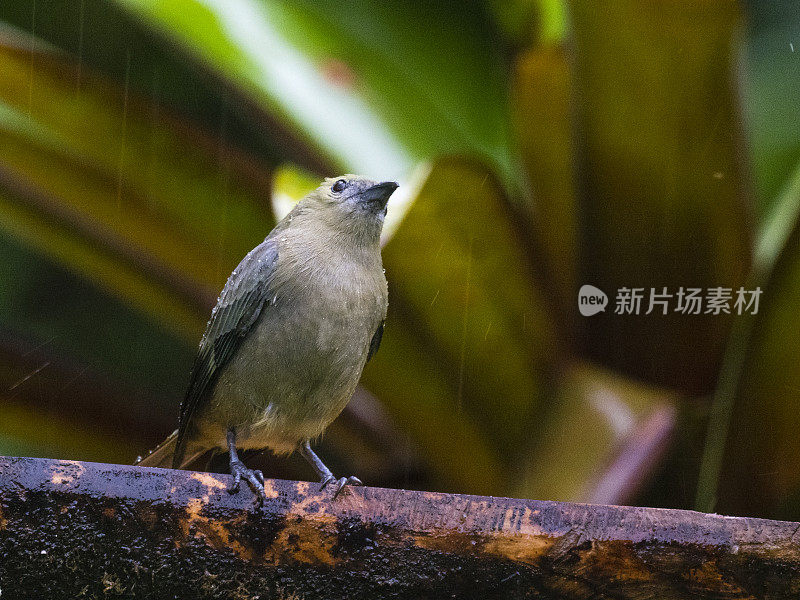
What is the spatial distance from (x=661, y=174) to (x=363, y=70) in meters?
1.25

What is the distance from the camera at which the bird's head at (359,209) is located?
101 inches

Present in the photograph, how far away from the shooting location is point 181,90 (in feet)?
11.0

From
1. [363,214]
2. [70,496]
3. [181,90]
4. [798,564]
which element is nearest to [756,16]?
[363,214]

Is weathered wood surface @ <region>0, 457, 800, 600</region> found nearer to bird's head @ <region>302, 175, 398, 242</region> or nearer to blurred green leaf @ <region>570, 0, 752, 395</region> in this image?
bird's head @ <region>302, 175, 398, 242</region>

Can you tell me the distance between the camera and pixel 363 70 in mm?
3496

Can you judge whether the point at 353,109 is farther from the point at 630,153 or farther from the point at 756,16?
the point at 756,16

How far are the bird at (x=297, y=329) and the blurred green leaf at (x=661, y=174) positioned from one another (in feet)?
3.63

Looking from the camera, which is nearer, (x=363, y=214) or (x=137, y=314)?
(x=363, y=214)

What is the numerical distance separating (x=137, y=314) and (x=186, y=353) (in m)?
0.25

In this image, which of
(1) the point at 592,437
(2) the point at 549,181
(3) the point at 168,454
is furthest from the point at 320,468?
(2) the point at 549,181

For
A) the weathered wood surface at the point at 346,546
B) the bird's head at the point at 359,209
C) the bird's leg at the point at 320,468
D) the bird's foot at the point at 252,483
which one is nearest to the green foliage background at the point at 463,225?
the bird's head at the point at 359,209

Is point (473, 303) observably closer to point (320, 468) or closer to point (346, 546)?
point (320, 468)
